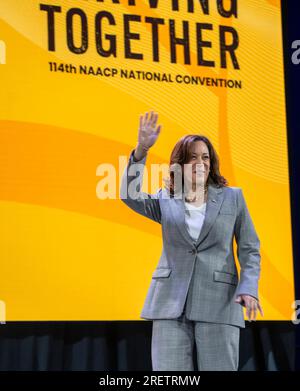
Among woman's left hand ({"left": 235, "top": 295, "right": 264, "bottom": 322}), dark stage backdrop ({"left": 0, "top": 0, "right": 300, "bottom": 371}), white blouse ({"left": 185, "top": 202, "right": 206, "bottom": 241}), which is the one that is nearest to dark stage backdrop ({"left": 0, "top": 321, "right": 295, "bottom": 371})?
dark stage backdrop ({"left": 0, "top": 0, "right": 300, "bottom": 371})

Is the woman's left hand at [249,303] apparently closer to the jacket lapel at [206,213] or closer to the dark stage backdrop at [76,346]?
the jacket lapel at [206,213]

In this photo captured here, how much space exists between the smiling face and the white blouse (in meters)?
0.08

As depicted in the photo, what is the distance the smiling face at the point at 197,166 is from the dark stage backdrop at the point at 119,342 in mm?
1502

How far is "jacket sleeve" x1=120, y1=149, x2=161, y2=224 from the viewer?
2.56 metres

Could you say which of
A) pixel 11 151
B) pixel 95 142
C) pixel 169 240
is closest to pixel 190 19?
pixel 95 142

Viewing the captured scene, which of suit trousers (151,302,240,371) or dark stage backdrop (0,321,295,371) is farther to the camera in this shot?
dark stage backdrop (0,321,295,371)

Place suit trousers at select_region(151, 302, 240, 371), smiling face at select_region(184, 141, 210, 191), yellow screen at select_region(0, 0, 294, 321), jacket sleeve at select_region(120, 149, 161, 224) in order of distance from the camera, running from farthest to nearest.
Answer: yellow screen at select_region(0, 0, 294, 321), smiling face at select_region(184, 141, 210, 191), jacket sleeve at select_region(120, 149, 161, 224), suit trousers at select_region(151, 302, 240, 371)

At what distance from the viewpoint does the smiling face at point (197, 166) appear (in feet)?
8.79

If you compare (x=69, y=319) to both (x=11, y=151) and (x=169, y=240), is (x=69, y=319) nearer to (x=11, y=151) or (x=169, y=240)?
(x=11, y=151)

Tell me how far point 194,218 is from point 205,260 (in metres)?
0.18
